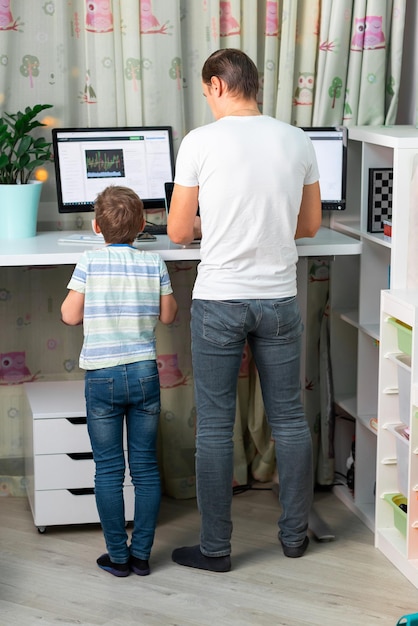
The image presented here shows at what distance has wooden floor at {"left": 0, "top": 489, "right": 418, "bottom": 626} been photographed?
2.35 m

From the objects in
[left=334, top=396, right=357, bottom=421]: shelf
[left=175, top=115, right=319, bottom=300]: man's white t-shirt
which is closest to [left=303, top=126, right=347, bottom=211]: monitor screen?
[left=175, top=115, right=319, bottom=300]: man's white t-shirt

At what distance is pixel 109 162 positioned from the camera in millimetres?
2979

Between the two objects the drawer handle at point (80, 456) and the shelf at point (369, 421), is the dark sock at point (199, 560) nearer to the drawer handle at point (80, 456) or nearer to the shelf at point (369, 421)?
the drawer handle at point (80, 456)

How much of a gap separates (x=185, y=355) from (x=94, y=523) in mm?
650

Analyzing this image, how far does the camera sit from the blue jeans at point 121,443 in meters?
2.46

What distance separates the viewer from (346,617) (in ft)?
7.71

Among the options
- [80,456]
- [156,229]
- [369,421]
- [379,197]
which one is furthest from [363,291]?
[80,456]

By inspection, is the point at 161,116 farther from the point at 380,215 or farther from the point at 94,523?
the point at 94,523

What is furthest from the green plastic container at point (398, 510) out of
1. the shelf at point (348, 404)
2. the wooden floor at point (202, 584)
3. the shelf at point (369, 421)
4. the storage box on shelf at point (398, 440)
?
the shelf at point (348, 404)

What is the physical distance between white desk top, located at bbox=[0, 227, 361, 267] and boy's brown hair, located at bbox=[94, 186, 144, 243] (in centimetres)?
18

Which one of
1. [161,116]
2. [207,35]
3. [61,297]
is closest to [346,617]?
[61,297]

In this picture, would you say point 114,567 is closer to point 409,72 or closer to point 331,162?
point 331,162

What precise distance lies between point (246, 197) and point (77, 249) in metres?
0.58

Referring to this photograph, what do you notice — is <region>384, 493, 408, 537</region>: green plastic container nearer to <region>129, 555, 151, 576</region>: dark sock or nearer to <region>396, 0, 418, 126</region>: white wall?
<region>129, 555, 151, 576</region>: dark sock
